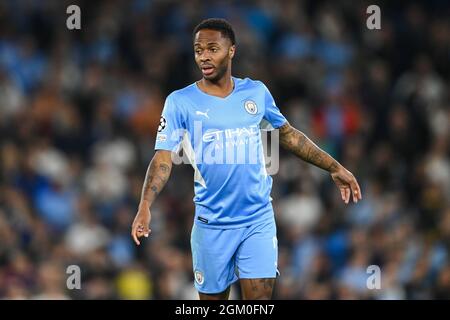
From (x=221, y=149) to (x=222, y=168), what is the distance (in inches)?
5.3

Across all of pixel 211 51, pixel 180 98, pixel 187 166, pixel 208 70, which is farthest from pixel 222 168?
pixel 187 166

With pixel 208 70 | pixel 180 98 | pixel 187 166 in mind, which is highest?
pixel 208 70

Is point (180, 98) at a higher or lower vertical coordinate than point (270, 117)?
higher

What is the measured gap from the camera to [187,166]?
13297 millimetres

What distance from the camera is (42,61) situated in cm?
1444

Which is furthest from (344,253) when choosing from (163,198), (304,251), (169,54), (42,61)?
(42,61)

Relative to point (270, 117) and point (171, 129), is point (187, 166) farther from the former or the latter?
point (171, 129)

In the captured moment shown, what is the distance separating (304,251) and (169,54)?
3.89 metres

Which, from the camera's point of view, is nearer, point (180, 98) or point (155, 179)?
point (155, 179)

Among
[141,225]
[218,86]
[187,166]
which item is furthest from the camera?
[187,166]

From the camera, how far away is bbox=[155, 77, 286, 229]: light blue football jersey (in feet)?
23.4

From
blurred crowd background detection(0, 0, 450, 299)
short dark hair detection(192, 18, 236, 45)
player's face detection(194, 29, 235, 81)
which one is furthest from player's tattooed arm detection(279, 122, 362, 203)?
blurred crowd background detection(0, 0, 450, 299)

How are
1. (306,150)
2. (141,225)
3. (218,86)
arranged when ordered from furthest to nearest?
(306,150) < (218,86) < (141,225)

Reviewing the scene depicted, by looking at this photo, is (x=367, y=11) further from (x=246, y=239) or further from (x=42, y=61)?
(x=246, y=239)
